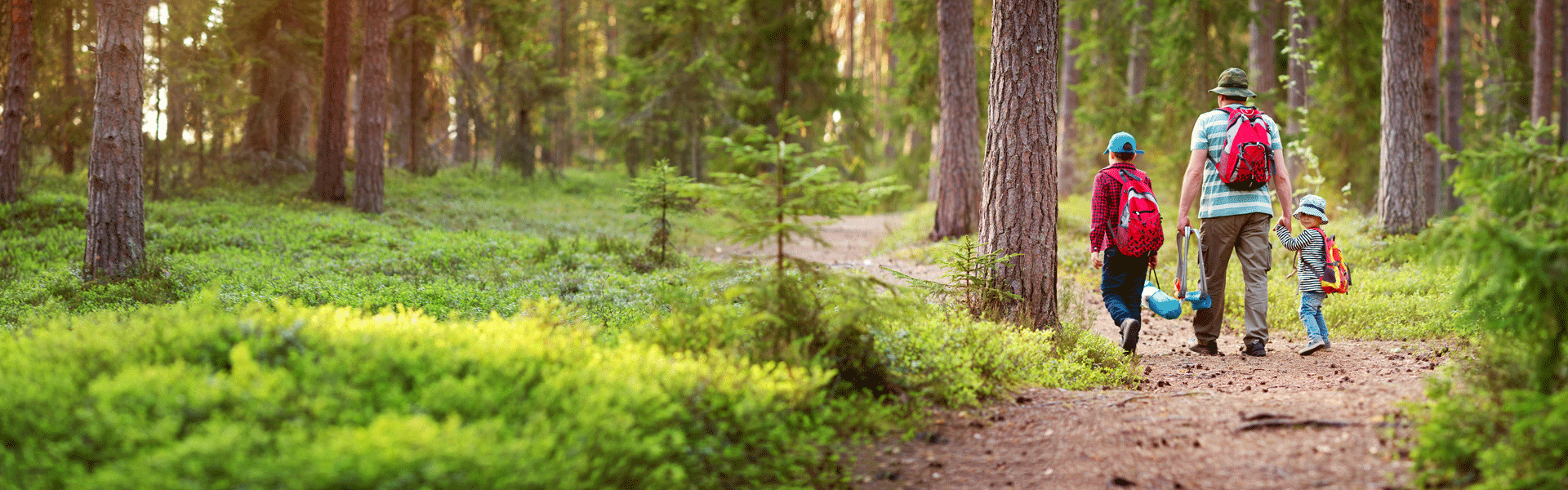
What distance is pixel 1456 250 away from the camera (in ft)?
11.1

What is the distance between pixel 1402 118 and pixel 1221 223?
22.1ft

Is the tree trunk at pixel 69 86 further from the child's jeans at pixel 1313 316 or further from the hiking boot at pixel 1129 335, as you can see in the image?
the child's jeans at pixel 1313 316

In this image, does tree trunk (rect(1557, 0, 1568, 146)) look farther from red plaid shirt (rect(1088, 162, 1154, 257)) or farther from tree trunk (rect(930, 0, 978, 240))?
red plaid shirt (rect(1088, 162, 1154, 257))

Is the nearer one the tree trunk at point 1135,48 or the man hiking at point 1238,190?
the man hiking at point 1238,190

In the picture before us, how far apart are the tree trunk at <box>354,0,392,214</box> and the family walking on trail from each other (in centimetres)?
1331

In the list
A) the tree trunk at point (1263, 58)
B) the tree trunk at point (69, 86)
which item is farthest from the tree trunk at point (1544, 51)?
the tree trunk at point (69, 86)

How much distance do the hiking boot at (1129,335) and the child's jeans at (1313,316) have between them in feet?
5.27

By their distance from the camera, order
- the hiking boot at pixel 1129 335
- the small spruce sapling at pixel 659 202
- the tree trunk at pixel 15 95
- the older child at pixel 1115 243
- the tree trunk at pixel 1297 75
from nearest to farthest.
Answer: the hiking boot at pixel 1129 335, the older child at pixel 1115 243, the small spruce sapling at pixel 659 202, the tree trunk at pixel 15 95, the tree trunk at pixel 1297 75

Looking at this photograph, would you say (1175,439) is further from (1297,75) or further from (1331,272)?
(1297,75)

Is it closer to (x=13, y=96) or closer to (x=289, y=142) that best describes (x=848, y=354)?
(x=13, y=96)

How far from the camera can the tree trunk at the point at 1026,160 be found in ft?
19.8

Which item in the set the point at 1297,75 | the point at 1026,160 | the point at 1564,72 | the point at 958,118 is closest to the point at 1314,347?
the point at 1026,160

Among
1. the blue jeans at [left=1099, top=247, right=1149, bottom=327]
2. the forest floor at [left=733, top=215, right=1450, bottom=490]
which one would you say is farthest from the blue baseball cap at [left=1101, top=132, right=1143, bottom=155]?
the forest floor at [left=733, top=215, right=1450, bottom=490]

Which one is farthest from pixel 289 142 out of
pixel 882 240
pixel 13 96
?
pixel 882 240
